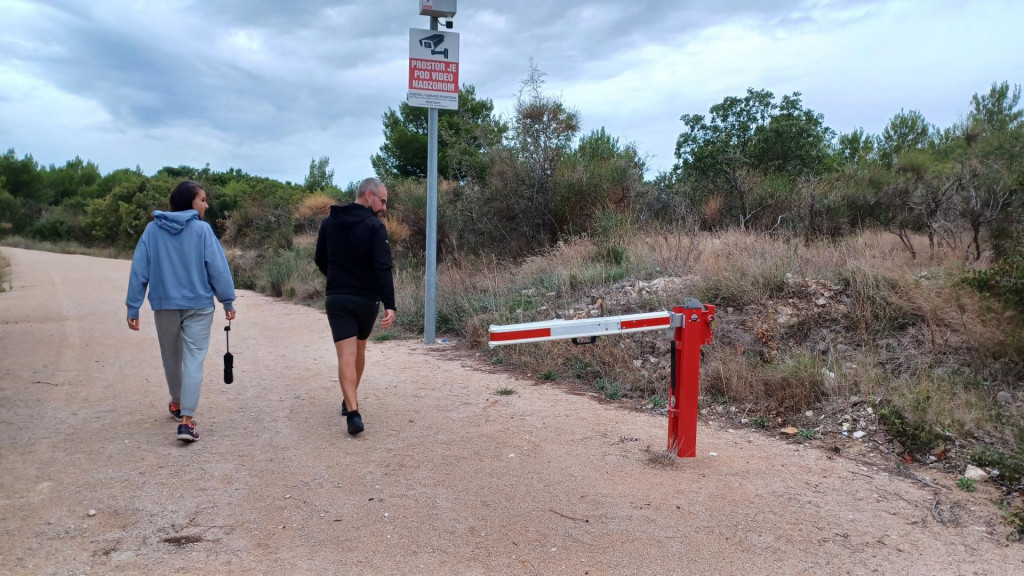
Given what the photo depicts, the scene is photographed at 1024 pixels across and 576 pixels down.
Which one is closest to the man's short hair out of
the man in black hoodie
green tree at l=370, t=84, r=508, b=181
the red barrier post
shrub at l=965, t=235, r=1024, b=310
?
the man in black hoodie

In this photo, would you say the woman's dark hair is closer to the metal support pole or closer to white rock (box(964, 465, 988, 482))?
the metal support pole

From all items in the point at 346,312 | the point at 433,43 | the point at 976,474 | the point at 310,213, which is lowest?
the point at 976,474

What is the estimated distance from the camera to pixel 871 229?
37.4ft

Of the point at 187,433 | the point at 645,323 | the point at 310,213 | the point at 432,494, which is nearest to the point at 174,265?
the point at 187,433

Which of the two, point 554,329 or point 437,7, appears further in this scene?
point 437,7

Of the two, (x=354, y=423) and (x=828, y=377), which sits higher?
(x=828, y=377)

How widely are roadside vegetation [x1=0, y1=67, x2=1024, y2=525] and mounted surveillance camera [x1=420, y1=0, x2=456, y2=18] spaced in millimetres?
3727

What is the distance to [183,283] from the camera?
4.97 m

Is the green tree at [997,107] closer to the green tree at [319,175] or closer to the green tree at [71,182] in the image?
the green tree at [319,175]

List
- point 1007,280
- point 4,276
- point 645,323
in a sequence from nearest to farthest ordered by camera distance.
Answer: point 645,323 < point 1007,280 < point 4,276

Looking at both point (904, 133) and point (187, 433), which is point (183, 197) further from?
point (904, 133)

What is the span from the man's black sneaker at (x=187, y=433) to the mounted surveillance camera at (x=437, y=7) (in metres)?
5.78

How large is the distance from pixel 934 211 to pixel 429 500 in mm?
9160

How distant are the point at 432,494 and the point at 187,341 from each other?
2.31m
